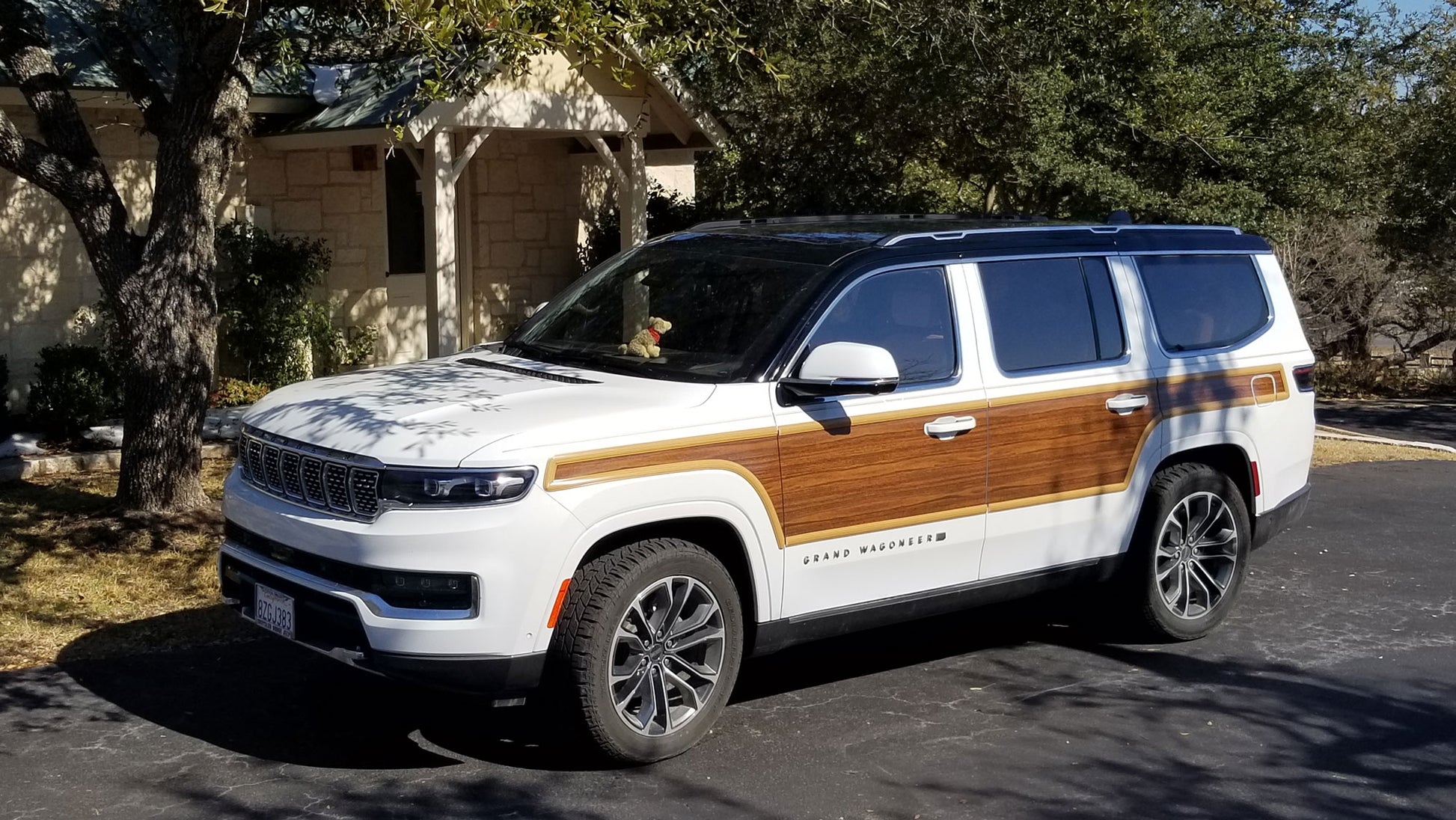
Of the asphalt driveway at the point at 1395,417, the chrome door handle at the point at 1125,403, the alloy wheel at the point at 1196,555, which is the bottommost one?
the asphalt driveway at the point at 1395,417

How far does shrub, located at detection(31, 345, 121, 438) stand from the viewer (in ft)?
39.2

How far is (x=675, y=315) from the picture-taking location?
20.2ft

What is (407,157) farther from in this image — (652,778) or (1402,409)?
(1402,409)

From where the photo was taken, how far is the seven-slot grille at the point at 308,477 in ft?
16.8

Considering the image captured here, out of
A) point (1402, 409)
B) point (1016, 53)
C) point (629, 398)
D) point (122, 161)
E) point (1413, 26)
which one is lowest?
point (1402, 409)

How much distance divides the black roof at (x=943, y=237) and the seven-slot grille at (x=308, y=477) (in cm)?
207

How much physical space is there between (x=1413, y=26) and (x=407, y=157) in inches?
676

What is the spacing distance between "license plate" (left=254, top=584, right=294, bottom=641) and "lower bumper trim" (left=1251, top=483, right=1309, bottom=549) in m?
4.70

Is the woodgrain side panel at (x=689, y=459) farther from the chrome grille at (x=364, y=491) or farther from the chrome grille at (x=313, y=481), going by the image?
the chrome grille at (x=313, y=481)

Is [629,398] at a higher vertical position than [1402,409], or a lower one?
higher

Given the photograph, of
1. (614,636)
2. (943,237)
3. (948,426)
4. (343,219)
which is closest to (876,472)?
(948,426)

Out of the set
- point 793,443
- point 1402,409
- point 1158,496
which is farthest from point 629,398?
point 1402,409

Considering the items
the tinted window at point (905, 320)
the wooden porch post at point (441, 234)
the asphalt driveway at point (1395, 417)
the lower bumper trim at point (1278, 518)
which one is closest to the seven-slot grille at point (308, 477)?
the tinted window at point (905, 320)

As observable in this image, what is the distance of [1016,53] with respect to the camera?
42.6 feet
